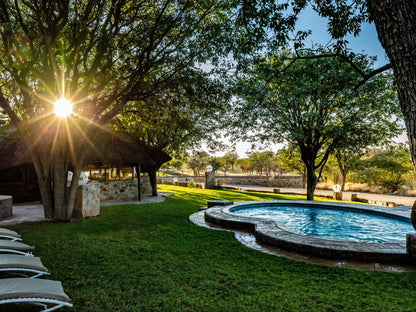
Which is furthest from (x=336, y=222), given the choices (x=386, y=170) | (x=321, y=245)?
(x=386, y=170)

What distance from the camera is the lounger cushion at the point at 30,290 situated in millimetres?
Answer: 2604

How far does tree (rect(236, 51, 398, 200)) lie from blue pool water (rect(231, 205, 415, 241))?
3704 millimetres

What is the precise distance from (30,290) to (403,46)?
427cm

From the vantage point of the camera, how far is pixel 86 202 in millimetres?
9781

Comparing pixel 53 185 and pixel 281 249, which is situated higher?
pixel 53 185

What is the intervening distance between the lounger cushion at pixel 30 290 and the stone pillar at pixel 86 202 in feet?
23.3

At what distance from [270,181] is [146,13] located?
28122mm

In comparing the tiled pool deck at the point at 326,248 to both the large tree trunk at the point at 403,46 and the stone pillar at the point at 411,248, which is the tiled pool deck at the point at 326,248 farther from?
the large tree trunk at the point at 403,46

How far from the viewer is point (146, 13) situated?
8992mm

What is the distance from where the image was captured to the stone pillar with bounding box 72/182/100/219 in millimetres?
9625

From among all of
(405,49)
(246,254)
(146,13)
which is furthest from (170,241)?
(146,13)

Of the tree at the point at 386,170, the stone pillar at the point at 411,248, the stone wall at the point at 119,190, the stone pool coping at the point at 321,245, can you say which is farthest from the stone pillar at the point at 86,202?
the tree at the point at 386,170

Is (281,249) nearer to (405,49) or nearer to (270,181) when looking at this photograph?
(405,49)

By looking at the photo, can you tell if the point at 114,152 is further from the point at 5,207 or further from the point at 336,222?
the point at 336,222
